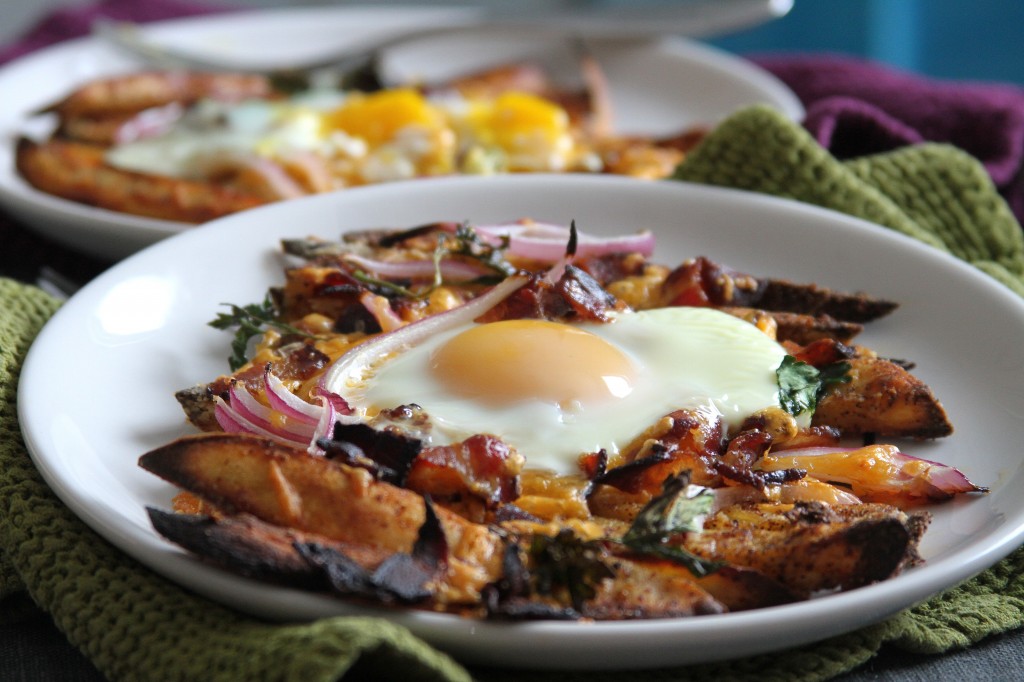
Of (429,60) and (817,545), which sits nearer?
(817,545)

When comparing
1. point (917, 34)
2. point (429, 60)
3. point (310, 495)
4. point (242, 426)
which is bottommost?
point (917, 34)

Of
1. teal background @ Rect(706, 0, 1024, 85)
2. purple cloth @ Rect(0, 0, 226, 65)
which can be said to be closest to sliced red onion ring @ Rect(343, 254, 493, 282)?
purple cloth @ Rect(0, 0, 226, 65)

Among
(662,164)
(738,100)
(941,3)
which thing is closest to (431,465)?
(662,164)

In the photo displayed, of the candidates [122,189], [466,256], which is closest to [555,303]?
[466,256]

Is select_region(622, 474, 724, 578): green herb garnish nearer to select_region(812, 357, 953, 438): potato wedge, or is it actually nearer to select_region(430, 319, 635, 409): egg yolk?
select_region(430, 319, 635, 409): egg yolk

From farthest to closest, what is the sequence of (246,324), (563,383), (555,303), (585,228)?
1. (585,228)
2. (246,324)
3. (555,303)
4. (563,383)

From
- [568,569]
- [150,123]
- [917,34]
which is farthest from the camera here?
[917,34]

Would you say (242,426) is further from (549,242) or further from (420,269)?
(549,242)
